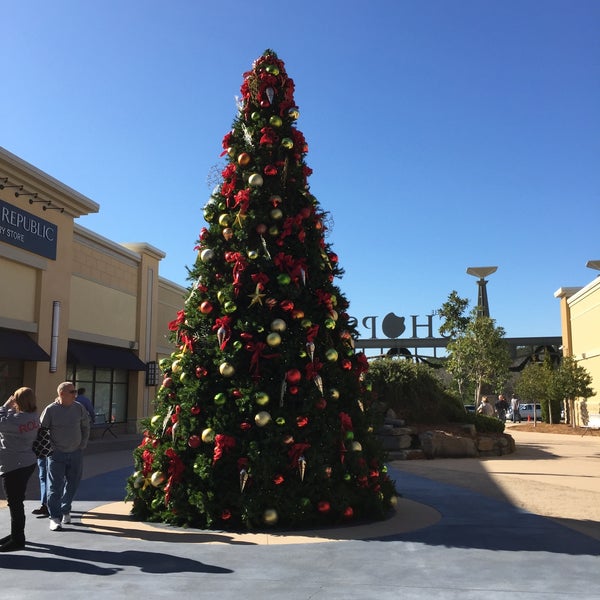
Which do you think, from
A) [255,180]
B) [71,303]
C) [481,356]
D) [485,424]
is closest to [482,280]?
[481,356]

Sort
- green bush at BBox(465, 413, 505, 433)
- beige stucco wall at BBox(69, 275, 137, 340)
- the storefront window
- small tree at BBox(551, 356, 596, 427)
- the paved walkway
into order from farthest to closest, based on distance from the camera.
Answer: small tree at BBox(551, 356, 596, 427) < the storefront window < beige stucco wall at BBox(69, 275, 137, 340) < green bush at BBox(465, 413, 505, 433) < the paved walkway

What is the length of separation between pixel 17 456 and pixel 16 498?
38 centimetres

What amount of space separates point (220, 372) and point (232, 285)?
0.98 meters

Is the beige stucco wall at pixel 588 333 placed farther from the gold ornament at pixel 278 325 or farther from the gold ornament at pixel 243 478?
the gold ornament at pixel 243 478

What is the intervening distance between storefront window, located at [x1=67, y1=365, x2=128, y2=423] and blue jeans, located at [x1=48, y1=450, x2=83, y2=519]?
13.9 metres

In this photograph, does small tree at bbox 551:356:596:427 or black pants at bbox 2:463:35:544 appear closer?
black pants at bbox 2:463:35:544

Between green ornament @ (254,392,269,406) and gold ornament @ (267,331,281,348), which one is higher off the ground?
gold ornament @ (267,331,281,348)

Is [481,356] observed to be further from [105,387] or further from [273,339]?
[273,339]

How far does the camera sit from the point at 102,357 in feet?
68.3

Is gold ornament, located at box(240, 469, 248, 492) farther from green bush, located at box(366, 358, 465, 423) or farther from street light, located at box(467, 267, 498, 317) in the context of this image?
street light, located at box(467, 267, 498, 317)

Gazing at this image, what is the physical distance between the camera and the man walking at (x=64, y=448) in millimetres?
6656

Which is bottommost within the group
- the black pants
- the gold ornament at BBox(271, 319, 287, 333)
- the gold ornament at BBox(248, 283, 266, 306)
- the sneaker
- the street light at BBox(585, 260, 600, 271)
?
the sneaker

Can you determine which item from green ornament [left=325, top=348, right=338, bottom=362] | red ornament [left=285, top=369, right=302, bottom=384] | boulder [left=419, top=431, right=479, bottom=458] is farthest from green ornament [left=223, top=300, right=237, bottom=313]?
boulder [left=419, top=431, right=479, bottom=458]

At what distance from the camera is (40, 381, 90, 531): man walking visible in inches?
262
